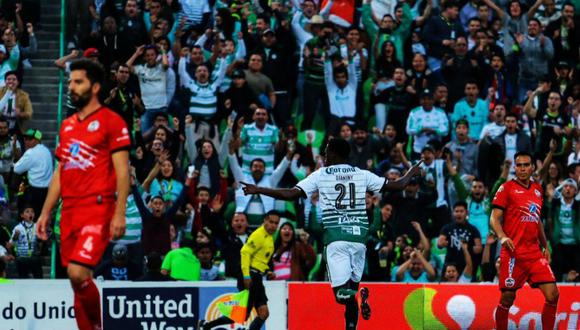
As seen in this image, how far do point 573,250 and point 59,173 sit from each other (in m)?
12.5

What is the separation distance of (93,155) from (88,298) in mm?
1286

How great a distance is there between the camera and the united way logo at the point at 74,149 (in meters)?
13.5

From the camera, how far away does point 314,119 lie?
2573 centimetres

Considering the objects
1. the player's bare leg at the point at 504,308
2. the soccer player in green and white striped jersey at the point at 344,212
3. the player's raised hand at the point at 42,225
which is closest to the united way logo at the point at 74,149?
the player's raised hand at the point at 42,225

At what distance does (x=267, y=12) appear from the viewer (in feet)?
89.6

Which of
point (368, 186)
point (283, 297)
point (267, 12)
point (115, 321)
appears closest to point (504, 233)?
point (368, 186)

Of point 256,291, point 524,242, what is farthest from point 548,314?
point 256,291

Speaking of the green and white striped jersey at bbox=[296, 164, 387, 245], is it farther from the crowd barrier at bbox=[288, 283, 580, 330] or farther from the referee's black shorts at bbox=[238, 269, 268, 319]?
the crowd barrier at bbox=[288, 283, 580, 330]

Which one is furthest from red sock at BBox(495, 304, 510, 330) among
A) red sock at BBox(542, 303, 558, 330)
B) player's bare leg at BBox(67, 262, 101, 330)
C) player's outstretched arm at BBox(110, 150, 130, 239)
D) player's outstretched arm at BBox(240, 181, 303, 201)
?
player's outstretched arm at BBox(110, 150, 130, 239)

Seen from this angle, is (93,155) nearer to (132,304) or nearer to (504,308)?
(504,308)

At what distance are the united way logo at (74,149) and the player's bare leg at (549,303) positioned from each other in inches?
265

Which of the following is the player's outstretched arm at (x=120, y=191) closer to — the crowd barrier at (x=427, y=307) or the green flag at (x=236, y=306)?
the green flag at (x=236, y=306)

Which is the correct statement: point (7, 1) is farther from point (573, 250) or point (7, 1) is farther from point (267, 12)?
point (573, 250)

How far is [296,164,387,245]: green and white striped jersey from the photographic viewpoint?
1662 cm
